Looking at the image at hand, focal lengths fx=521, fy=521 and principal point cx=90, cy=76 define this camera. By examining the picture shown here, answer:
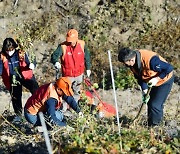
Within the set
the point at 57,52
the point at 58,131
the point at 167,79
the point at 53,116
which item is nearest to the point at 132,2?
the point at 57,52

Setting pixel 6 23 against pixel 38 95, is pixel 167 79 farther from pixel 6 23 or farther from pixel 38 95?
pixel 6 23

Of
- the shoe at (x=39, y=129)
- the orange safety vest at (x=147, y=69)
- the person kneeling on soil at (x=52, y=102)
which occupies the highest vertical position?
the orange safety vest at (x=147, y=69)

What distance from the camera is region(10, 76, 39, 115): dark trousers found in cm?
772

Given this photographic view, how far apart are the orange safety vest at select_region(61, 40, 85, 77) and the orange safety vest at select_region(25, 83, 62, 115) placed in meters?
1.48

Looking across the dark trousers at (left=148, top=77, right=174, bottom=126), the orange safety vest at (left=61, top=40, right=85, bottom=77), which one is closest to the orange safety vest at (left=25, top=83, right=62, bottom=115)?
Answer: the dark trousers at (left=148, top=77, right=174, bottom=126)

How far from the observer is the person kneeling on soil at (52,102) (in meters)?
6.14

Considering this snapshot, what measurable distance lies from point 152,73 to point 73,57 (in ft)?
6.00

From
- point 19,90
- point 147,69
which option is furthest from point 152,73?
point 19,90

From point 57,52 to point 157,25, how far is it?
13.5 feet

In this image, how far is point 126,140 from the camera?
4.31 meters

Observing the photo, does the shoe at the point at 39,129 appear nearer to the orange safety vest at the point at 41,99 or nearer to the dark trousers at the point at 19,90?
the orange safety vest at the point at 41,99

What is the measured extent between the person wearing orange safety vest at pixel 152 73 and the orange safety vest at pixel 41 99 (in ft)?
2.92

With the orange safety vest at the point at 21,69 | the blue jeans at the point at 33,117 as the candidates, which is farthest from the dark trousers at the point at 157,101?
the orange safety vest at the point at 21,69

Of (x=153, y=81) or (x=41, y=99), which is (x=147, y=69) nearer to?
(x=153, y=81)
